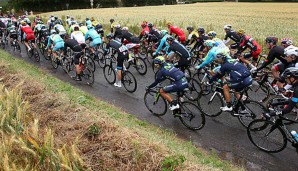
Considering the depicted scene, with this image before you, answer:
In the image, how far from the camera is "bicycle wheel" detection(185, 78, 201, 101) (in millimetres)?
9559

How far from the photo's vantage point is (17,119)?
449 cm

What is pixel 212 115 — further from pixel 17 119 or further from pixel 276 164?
pixel 17 119

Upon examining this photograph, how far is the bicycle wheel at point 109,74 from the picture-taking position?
37.7 ft

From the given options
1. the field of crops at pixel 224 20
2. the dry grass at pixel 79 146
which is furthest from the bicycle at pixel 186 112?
the field of crops at pixel 224 20

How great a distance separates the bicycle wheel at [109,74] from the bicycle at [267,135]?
6.48 m

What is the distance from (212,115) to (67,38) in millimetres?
7128

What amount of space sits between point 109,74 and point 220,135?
19.8 ft

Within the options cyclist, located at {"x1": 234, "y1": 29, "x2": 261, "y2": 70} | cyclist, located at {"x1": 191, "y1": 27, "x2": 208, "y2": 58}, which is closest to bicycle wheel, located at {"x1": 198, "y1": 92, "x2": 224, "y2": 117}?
cyclist, located at {"x1": 234, "y1": 29, "x2": 261, "y2": 70}

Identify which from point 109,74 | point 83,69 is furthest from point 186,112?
point 83,69

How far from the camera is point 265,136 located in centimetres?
674

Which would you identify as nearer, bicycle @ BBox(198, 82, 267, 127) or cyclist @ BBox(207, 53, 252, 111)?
cyclist @ BBox(207, 53, 252, 111)

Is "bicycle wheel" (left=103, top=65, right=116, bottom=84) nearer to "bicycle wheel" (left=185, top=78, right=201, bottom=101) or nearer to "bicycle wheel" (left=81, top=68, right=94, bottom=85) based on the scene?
"bicycle wheel" (left=81, top=68, right=94, bottom=85)

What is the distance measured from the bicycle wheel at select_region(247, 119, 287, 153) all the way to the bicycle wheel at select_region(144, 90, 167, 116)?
111 inches

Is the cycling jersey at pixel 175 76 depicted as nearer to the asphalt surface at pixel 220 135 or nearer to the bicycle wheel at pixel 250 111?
the asphalt surface at pixel 220 135
